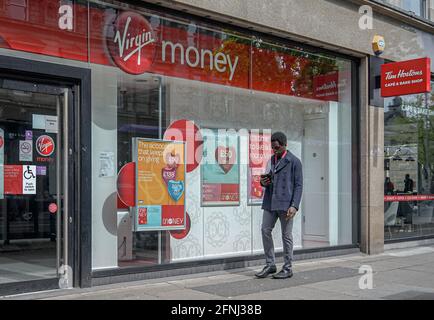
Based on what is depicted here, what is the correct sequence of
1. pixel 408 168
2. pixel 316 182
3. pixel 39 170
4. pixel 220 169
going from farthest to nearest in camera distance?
pixel 408 168, pixel 316 182, pixel 220 169, pixel 39 170

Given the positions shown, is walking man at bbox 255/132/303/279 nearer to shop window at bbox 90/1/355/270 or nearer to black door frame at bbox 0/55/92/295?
shop window at bbox 90/1/355/270

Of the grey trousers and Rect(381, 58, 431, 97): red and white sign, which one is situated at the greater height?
Rect(381, 58, 431, 97): red and white sign

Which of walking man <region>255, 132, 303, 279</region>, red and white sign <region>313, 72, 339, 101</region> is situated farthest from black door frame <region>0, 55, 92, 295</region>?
red and white sign <region>313, 72, 339, 101</region>

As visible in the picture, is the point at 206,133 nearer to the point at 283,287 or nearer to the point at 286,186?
the point at 286,186

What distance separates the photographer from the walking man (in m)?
7.95

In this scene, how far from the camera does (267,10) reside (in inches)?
365

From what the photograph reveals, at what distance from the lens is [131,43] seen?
8.11 m

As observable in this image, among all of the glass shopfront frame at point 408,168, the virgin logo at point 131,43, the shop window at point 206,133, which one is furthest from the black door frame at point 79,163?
the glass shopfront frame at point 408,168

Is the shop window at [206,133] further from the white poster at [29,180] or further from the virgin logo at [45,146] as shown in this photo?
the white poster at [29,180]

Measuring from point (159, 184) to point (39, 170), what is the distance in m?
1.89

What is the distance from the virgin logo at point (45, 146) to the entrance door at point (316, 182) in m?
5.37

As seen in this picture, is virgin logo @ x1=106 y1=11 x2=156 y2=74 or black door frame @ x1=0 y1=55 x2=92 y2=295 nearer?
black door frame @ x1=0 y1=55 x2=92 y2=295

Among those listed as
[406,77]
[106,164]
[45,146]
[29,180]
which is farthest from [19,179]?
[406,77]

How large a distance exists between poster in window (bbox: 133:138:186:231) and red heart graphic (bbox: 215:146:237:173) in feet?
2.78
